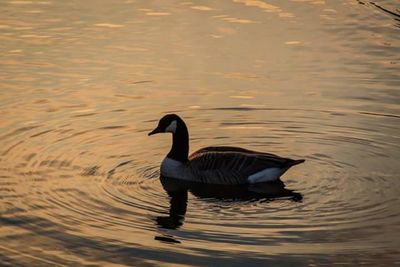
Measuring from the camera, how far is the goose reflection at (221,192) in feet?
52.1

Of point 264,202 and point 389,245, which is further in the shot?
point 264,202

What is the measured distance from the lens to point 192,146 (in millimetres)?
18938

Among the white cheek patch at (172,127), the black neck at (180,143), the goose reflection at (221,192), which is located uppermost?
the white cheek patch at (172,127)

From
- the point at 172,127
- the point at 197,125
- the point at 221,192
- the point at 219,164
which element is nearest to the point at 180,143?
the point at 172,127

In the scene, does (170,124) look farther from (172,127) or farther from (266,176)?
(266,176)

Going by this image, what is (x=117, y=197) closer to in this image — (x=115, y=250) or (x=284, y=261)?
(x=115, y=250)

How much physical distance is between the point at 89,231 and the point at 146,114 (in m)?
5.91

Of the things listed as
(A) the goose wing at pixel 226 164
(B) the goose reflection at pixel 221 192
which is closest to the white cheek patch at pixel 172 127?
(A) the goose wing at pixel 226 164

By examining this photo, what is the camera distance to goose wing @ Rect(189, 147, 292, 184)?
17.1m

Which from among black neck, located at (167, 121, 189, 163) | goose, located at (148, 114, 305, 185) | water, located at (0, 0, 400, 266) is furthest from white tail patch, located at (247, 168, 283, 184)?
black neck, located at (167, 121, 189, 163)

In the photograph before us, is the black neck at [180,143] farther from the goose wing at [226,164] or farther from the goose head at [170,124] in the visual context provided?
the goose wing at [226,164]

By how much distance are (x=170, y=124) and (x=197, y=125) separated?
179 centimetres

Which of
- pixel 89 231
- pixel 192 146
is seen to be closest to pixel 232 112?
pixel 192 146

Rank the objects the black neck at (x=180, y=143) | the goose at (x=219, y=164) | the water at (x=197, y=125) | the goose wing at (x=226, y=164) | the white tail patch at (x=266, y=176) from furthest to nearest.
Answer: the black neck at (x=180, y=143)
the goose wing at (x=226, y=164)
the goose at (x=219, y=164)
the white tail patch at (x=266, y=176)
the water at (x=197, y=125)
